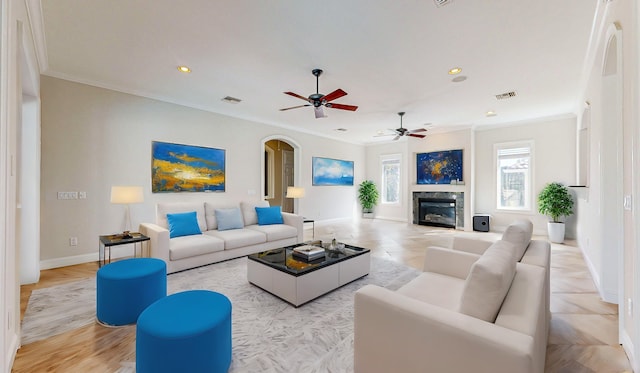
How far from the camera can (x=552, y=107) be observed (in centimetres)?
555

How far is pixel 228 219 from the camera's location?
4812 millimetres

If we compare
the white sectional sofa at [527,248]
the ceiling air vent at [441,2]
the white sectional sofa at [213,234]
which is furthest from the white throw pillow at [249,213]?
the ceiling air vent at [441,2]

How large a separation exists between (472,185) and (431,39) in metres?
5.44

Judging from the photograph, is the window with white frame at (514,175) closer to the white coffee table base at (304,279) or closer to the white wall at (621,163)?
the white wall at (621,163)

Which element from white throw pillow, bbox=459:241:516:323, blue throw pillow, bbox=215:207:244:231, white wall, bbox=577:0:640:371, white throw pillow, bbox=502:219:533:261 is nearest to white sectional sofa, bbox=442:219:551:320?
white throw pillow, bbox=502:219:533:261

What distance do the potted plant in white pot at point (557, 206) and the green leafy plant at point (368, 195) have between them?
180 inches

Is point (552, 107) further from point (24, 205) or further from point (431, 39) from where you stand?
point (24, 205)

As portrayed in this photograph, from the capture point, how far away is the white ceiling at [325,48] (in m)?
2.49

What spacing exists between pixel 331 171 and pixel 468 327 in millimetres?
7332

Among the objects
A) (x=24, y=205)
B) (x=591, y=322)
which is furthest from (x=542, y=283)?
(x=24, y=205)

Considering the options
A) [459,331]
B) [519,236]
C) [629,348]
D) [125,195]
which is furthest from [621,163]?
[125,195]

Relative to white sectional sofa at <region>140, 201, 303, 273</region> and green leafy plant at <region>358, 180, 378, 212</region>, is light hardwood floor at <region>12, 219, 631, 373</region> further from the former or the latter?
green leafy plant at <region>358, 180, 378, 212</region>

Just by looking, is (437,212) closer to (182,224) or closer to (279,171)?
(279,171)

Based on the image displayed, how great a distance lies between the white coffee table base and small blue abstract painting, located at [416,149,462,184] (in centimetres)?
528
